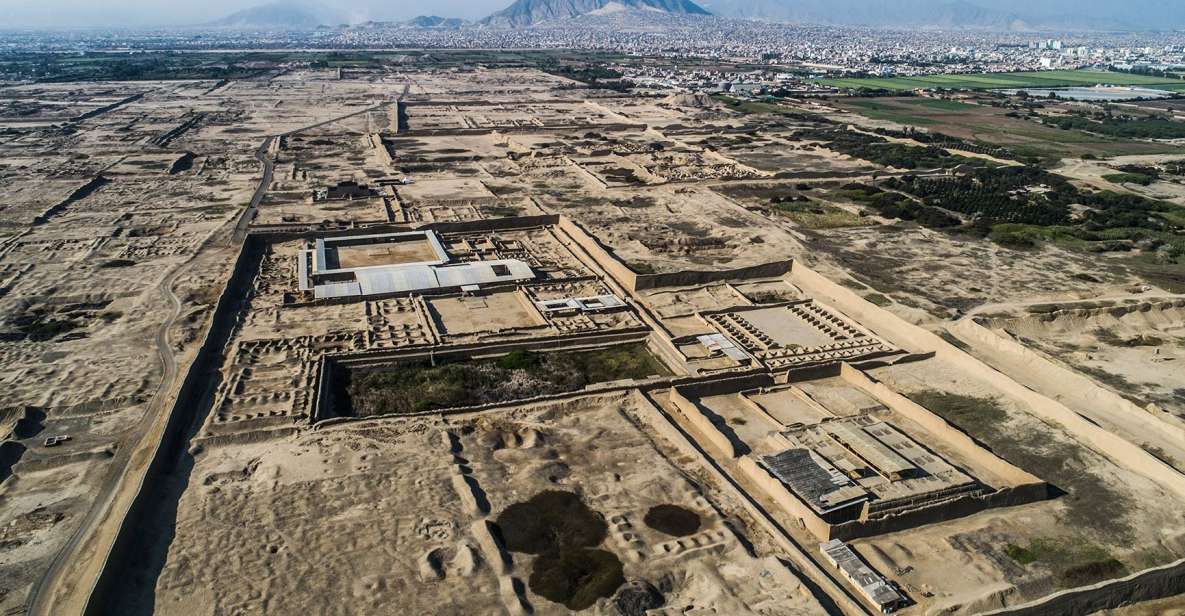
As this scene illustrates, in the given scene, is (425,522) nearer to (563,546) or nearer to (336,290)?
(563,546)

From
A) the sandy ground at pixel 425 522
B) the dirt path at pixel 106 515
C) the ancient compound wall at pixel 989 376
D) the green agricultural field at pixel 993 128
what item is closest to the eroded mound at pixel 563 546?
the sandy ground at pixel 425 522

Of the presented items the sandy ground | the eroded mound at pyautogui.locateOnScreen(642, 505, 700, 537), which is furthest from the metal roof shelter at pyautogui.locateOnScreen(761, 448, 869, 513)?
the eroded mound at pyautogui.locateOnScreen(642, 505, 700, 537)

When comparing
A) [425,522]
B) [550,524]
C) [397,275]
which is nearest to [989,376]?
[550,524]

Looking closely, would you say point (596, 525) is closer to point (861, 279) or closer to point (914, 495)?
point (914, 495)

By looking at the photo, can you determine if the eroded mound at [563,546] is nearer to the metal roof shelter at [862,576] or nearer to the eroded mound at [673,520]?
the eroded mound at [673,520]

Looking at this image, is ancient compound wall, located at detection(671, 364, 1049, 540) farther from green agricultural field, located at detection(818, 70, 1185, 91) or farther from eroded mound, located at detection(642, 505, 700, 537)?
green agricultural field, located at detection(818, 70, 1185, 91)
